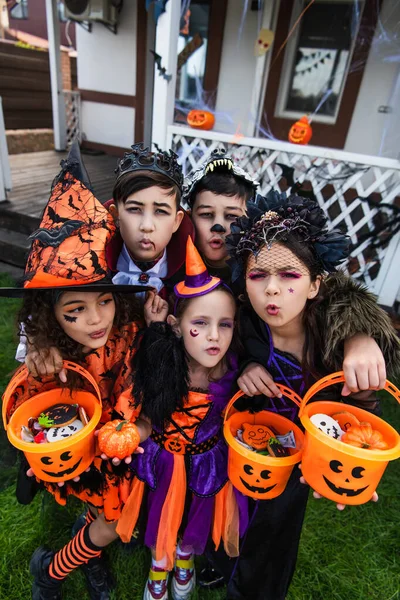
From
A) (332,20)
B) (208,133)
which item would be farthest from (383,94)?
(208,133)

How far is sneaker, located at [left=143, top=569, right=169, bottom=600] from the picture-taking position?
168cm

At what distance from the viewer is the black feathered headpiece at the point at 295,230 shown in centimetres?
122

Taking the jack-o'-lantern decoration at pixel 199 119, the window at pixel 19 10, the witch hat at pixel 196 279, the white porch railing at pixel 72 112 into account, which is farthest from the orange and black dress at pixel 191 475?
the window at pixel 19 10

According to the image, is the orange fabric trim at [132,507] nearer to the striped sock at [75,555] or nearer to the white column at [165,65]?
the striped sock at [75,555]

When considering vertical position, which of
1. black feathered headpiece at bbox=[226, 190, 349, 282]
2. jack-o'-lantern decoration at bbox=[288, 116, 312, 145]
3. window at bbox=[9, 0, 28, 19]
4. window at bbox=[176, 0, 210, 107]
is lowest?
black feathered headpiece at bbox=[226, 190, 349, 282]

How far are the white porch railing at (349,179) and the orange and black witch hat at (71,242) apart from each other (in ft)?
8.91

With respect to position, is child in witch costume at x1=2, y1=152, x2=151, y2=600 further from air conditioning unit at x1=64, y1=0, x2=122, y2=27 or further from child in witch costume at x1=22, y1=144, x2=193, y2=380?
air conditioning unit at x1=64, y1=0, x2=122, y2=27

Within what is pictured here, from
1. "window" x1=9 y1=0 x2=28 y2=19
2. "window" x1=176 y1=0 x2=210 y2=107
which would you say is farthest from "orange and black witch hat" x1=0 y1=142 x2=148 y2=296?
"window" x1=9 y1=0 x2=28 y2=19

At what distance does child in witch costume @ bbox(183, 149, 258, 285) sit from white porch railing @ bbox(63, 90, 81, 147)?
23.3 feet

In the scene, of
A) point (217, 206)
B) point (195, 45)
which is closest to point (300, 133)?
point (195, 45)

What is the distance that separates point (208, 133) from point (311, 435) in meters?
3.69

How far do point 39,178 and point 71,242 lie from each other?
572cm

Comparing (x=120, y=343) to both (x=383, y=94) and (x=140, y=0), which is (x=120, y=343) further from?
(x=140, y=0)

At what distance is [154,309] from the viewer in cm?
146
